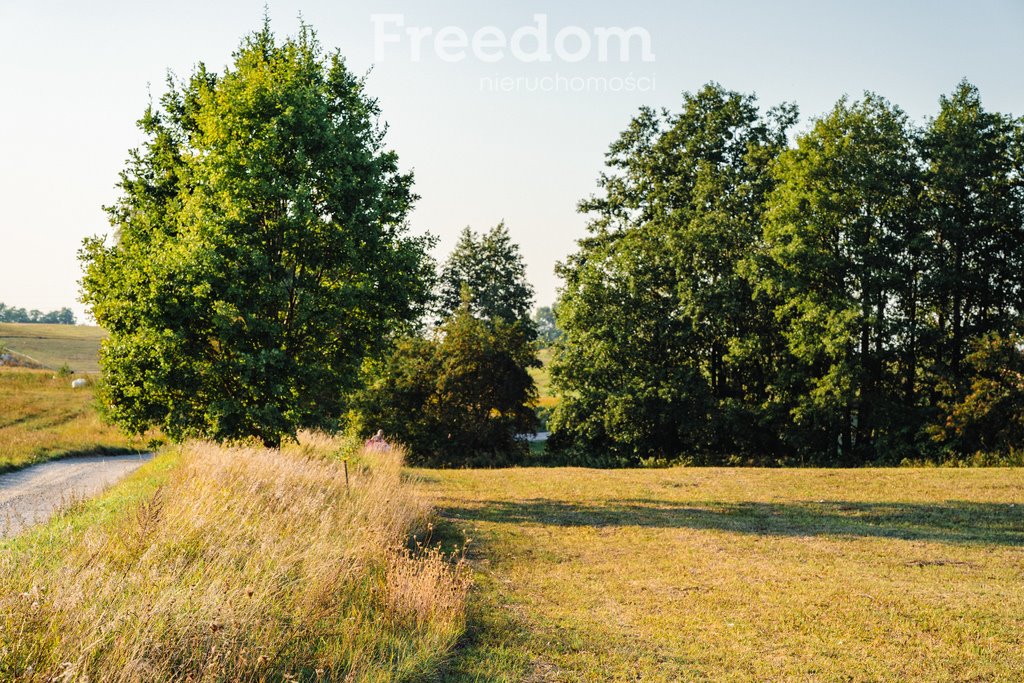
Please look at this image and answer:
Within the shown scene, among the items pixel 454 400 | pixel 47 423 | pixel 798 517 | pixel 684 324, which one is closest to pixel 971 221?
pixel 684 324

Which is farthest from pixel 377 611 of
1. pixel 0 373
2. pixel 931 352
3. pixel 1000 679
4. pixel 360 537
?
pixel 0 373

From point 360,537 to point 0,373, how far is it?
52.2 metres

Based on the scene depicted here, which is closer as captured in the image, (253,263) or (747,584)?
(747,584)

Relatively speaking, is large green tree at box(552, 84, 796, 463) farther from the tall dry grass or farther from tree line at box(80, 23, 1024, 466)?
the tall dry grass

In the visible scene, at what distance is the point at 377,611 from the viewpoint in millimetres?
7746

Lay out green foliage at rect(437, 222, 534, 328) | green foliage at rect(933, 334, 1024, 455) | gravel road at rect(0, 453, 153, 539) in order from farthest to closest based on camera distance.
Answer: green foliage at rect(437, 222, 534, 328), green foliage at rect(933, 334, 1024, 455), gravel road at rect(0, 453, 153, 539)

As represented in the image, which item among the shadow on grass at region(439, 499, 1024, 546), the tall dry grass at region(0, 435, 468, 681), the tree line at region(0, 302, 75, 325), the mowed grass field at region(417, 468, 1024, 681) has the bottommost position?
the shadow on grass at region(439, 499, 1024, 546)

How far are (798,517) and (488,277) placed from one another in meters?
49.9

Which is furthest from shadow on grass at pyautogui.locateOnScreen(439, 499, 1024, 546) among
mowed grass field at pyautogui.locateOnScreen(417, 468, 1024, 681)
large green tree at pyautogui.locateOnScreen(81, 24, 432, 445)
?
large green tree at pyautogui.locateOnScreen(81, 24, 432, 445)

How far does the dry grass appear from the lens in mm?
26547

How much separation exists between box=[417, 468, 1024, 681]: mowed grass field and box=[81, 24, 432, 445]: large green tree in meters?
5.41

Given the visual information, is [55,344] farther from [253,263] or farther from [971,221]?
[971,221]

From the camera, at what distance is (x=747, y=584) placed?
10664mm

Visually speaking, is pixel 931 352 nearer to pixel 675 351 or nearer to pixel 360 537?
pixel 675 351
